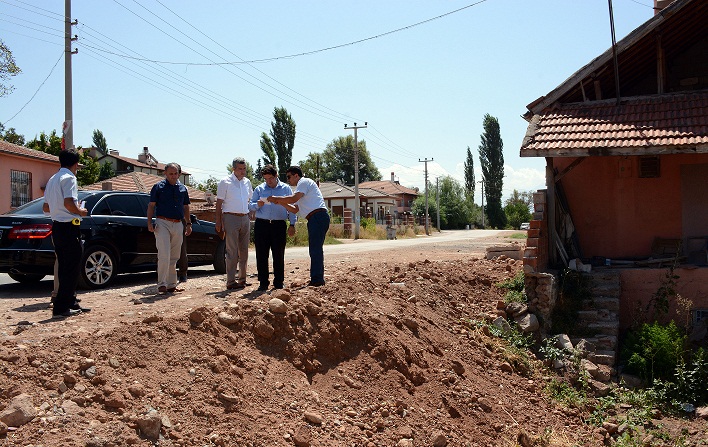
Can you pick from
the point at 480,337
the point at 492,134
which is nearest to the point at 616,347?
the point at 480,337

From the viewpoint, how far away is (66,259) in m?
6.34

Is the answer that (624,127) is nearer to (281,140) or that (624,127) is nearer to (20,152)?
(20,152)

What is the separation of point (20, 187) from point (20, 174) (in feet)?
1.73

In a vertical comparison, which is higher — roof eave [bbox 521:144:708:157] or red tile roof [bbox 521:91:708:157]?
red tile roof [bbox 521:91:708:157]

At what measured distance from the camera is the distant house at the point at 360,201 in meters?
55.8

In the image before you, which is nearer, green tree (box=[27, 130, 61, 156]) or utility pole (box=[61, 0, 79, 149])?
utility pole (box=[61, 0, 79, 149])

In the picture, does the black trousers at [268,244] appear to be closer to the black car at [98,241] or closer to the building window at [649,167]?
the black car at [98,241]

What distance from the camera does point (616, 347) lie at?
8961mm

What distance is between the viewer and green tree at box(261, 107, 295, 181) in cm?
5250

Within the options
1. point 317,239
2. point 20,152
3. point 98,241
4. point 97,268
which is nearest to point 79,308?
point 97,268

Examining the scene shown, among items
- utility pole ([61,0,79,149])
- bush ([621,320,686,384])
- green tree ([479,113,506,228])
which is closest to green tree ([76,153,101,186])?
utility pole ([61,0,79,149])

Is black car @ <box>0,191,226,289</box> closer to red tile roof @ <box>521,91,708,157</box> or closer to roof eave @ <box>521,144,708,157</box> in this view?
roof eave @ <box>521,144,708,157</box>

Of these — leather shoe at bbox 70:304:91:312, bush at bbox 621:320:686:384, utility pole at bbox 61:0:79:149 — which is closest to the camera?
leather shoe at bbox 70:304:91:312

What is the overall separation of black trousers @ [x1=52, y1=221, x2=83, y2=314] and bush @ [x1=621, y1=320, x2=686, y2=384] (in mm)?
7283
